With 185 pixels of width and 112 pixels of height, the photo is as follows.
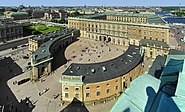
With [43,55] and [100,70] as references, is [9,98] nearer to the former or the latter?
[43,55]

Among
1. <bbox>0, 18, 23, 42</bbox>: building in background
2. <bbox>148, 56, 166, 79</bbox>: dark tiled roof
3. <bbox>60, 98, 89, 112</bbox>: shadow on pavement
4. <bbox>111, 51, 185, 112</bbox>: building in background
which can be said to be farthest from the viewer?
<bbox>0, 18, 23, 42</bbox>: building in background

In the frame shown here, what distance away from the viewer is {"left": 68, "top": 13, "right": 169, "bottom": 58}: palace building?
84.1 meters

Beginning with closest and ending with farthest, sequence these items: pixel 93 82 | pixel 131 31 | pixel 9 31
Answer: pixel 93 82
pixel 131 31
pixel 9 31

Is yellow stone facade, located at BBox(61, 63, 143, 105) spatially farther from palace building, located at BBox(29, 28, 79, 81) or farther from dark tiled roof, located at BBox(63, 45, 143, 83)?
palace building, located at BBox(29, 28, 79, 81)

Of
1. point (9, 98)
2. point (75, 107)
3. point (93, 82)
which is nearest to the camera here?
point (75, 107)

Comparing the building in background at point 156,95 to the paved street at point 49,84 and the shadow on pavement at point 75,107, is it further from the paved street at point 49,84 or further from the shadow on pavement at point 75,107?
the shadow on pavement at point 75,107

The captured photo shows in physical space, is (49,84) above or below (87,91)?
below

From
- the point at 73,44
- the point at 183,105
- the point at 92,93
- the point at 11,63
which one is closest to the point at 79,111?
the point at 92,93

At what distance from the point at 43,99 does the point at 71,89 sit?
24.4 feet

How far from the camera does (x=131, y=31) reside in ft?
338

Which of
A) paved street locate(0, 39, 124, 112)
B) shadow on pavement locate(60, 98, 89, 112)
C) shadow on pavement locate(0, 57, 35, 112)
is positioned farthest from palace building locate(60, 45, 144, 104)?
shadow on pavement locate(0, 57, 35, 112)

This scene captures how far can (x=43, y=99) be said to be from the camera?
47.9 metres

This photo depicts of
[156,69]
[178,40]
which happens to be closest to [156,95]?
[156,69]

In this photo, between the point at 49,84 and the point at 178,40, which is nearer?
the point at 49,84
